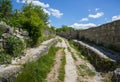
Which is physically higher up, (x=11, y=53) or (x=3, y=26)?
(x=3, y=26)

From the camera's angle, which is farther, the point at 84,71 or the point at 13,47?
the point at 84,71

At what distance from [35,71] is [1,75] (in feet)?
5.14

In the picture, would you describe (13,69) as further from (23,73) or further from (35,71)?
(35,71)

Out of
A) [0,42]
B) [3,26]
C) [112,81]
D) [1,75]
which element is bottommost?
[112,81]

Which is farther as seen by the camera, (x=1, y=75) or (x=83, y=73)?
(x=83, y=73)

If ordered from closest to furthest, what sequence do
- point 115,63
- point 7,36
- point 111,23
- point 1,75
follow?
point 1,75
point 115,63
point 7,36
point 111,23

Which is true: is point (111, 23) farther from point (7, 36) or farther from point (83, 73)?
point (7, 36)

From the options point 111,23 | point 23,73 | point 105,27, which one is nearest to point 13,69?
point 23,73

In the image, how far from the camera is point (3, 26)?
8.09m

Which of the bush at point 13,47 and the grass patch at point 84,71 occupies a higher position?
the bush at point 13,47

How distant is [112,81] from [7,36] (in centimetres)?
415

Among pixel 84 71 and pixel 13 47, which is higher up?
pixel 13 47

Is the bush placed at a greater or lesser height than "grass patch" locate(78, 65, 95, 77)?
greater

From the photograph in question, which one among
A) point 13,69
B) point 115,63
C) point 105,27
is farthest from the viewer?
point 105,27
